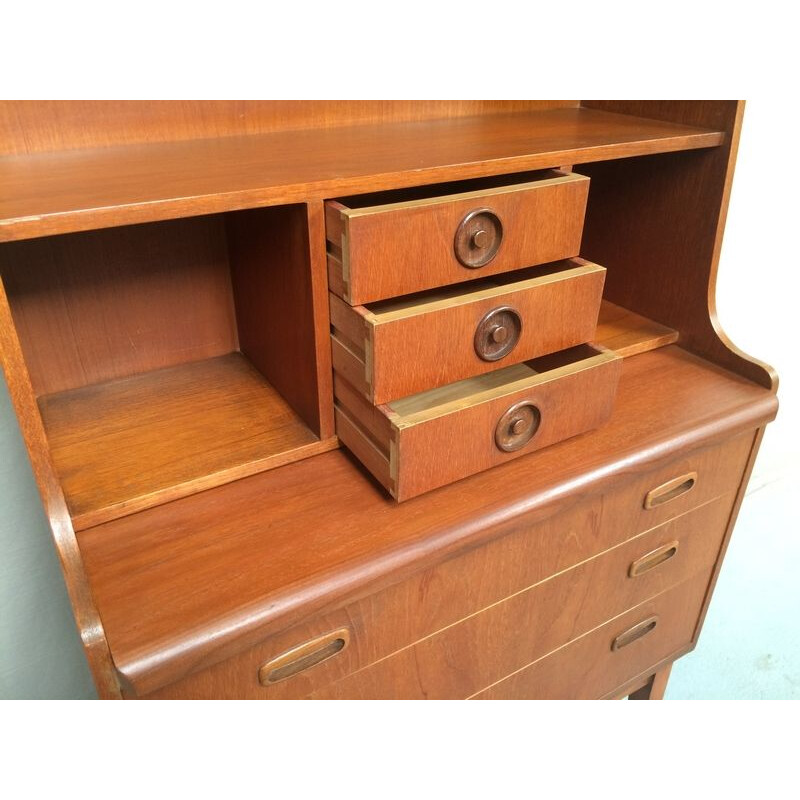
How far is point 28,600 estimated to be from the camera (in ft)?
3.85

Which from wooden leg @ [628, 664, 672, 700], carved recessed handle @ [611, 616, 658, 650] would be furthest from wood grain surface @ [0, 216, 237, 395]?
wooden leg @ [628, 664, 672, 700]

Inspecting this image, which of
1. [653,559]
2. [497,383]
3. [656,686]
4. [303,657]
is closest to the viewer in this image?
[303,657]

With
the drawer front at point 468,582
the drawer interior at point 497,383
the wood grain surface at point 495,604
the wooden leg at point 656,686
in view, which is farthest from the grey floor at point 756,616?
the drawer interior at point 497,383

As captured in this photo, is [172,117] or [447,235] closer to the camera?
[447,235]

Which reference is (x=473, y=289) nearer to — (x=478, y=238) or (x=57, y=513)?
(x=478, y=238)

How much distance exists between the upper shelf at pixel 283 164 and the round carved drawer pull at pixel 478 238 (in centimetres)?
5

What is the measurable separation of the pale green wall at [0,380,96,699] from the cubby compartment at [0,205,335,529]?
7.8 inches

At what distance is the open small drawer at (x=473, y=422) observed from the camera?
2.43 feet

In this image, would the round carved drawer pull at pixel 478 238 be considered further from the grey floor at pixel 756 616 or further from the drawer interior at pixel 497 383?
the grey floor at pixel 756 616

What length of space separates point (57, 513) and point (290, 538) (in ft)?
0.73

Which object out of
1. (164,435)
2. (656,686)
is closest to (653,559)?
(656,686)

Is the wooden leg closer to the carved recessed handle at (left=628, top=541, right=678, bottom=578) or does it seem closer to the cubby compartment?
Answer: the carved recessed handle at (left=628, top=541, right=678, bottom=578)

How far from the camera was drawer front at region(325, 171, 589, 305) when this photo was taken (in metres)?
0.70

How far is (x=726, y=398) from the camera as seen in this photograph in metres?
0.99
